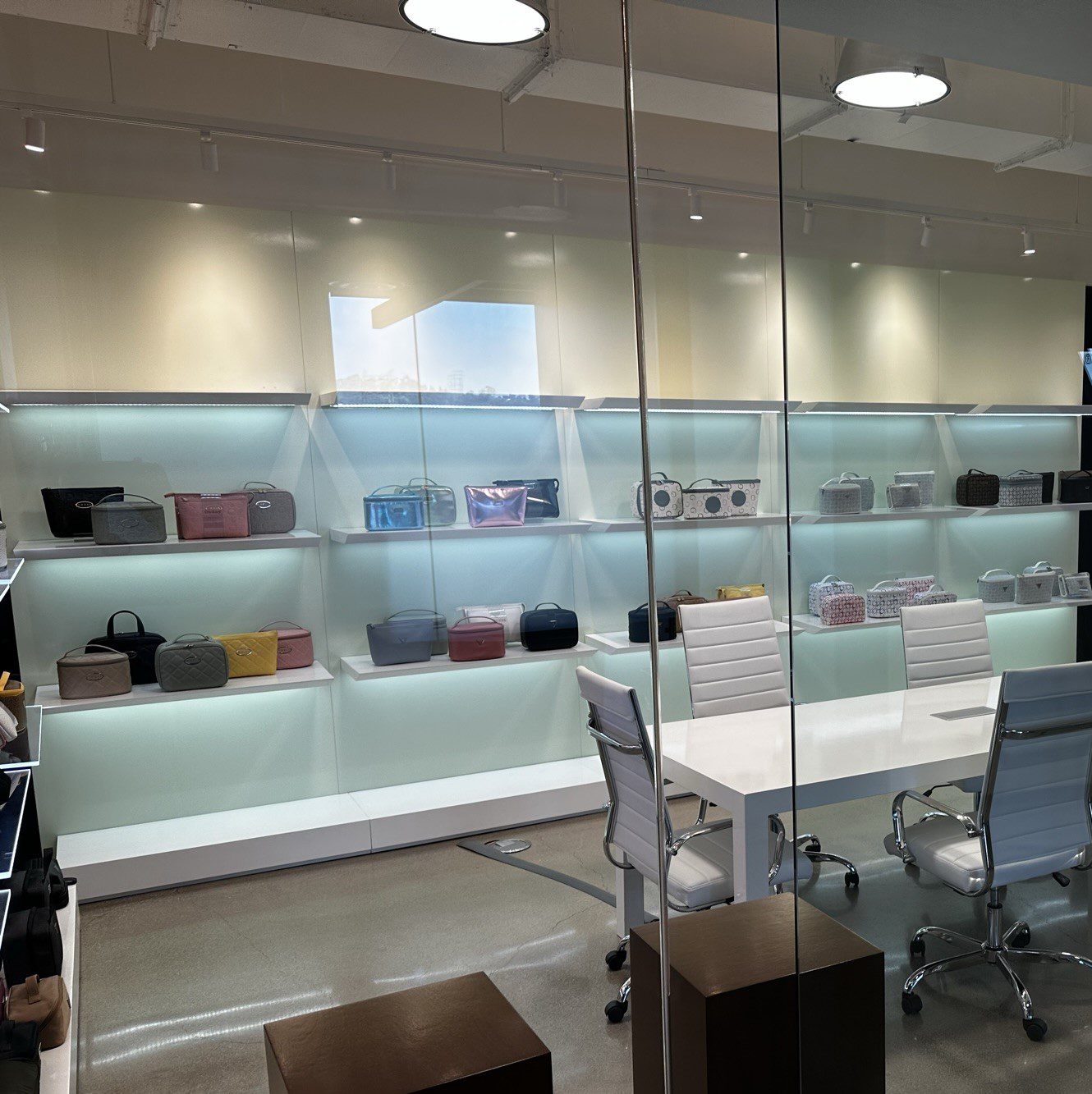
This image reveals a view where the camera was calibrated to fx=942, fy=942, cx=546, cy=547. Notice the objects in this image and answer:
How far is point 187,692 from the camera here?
12.1 feet

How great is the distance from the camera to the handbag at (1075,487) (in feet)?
1.89

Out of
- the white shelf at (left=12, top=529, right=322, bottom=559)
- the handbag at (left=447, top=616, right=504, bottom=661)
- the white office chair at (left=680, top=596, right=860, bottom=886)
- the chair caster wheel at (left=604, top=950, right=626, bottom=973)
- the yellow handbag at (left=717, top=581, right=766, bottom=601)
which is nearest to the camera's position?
the chair caster wheel at (left=604, top=950, right=626, bottom=973)

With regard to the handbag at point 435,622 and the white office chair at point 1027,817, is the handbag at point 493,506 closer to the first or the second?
the handbag at point 435,622

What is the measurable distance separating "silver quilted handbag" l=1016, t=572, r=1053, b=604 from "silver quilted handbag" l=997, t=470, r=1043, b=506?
0.05 meters

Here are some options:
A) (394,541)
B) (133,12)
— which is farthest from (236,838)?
(133,12)

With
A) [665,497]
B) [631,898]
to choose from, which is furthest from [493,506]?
[665,497]

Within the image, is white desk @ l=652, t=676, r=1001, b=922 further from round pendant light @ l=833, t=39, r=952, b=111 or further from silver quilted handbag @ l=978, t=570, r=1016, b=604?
round pendant light @ l=833, t=39, r=952, b=111

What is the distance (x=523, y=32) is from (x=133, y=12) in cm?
136

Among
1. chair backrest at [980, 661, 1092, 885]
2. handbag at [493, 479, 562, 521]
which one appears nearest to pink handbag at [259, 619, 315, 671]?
handbag at [493, 479, 562, 521]

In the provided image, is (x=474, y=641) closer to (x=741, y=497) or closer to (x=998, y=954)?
(x=741, y=497)

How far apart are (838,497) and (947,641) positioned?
12cm

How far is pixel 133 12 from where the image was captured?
10.3ft

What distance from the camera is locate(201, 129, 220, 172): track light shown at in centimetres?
367

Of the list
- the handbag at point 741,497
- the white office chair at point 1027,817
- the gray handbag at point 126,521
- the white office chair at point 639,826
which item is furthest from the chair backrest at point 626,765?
the gray handbag at point 126,521
